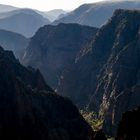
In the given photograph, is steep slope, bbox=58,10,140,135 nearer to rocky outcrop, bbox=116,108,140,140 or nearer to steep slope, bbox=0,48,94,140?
steep slope, bbox=0,48,94,140

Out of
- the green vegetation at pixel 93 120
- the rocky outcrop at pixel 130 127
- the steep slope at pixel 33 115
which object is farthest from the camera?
the green vegetation at pixel 93 120

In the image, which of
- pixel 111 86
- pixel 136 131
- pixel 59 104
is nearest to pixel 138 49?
pixel 111 86

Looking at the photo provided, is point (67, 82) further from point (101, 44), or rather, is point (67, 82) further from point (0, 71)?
point (0, 71)

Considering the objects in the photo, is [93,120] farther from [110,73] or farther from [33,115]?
[33,115]

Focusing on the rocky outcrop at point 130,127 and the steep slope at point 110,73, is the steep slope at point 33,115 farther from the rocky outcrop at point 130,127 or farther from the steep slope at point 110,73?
the steep slope at point 110,73

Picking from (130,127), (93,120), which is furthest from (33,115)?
(93,120)

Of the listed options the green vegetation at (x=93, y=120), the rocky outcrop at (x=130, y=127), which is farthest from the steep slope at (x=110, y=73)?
the rocky outcrop at (x=130, y=127)

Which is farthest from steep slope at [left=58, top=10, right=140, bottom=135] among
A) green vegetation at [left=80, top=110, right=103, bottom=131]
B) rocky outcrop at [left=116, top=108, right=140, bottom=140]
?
rocky outcrop at [left=116, top=108, right=140, bottom=140]
